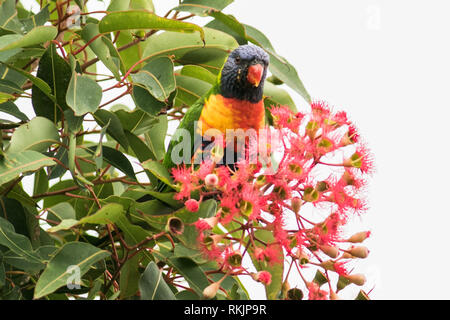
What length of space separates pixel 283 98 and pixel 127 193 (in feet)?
1.67

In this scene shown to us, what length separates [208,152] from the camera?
148cm

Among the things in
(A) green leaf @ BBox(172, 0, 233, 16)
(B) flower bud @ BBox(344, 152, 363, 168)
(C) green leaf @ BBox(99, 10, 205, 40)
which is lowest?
(B) flower bud @ BBox(344, 152, 363, 168)

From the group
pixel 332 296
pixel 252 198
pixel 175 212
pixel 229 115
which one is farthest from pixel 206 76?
pixel 332 296

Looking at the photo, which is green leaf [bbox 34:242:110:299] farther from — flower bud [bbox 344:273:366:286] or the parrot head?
the parrot head

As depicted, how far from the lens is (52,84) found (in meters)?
1.32

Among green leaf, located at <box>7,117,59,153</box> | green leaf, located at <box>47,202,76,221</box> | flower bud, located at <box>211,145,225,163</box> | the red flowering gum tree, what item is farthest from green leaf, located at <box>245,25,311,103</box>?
green leaf, located at <box>47,202,76,221</box>

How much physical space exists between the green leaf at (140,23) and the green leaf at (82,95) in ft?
0.44

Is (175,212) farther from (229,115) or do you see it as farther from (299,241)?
(229,115)

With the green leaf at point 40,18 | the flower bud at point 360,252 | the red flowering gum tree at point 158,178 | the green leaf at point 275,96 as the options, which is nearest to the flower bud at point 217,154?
the red flowering gum tree at point 158,178

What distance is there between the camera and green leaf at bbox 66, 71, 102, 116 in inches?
47.0

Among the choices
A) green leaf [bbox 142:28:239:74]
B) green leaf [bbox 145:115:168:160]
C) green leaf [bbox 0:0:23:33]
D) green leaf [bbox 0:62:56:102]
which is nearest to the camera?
green leaf [bbox 0:62:56:102]

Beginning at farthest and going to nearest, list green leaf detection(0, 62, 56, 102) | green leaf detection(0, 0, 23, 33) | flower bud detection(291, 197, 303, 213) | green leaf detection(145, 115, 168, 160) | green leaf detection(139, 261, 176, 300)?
green leaf detection(145, 115, 168, 160), green leaf detection(0, 0, 23, 33), green leaf detection(0, 62, 56, 102), green leaf detection(139, 261, 176, 300), flower bud detection(291, 197, 303, 213)

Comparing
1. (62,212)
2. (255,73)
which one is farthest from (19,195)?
(255,73)

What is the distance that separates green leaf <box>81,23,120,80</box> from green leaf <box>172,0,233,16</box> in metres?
0.21
